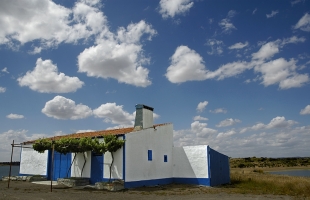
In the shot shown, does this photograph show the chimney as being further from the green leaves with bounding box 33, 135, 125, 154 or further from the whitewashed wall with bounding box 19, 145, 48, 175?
the whitewashed wall with bounding box 19, 145, 48, 175

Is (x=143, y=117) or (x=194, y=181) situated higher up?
(x=143, y=117)

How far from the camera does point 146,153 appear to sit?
66.3 ft

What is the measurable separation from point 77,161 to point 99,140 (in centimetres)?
258

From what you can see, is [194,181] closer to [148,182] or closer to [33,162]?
[148,182]

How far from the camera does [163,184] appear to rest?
837 inches

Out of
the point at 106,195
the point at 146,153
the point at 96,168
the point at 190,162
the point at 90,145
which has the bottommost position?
the point at 106,195

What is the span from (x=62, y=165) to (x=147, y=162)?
7180mm

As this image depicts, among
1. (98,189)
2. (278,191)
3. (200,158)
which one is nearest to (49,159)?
(98,189)

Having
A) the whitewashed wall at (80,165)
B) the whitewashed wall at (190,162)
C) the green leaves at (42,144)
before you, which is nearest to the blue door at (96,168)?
the whitewashed wall at (80,165)

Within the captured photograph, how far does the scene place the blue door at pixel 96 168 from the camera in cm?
1953

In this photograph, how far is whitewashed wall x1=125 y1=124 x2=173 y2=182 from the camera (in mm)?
18812

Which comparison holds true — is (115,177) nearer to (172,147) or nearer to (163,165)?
(163,165)

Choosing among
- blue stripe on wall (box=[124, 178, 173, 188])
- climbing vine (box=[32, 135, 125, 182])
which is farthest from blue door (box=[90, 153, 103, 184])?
blue stripe on wall (box=[124, 178, 173, 188])

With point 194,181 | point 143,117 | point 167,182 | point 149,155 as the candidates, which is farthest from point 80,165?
point 194,181
